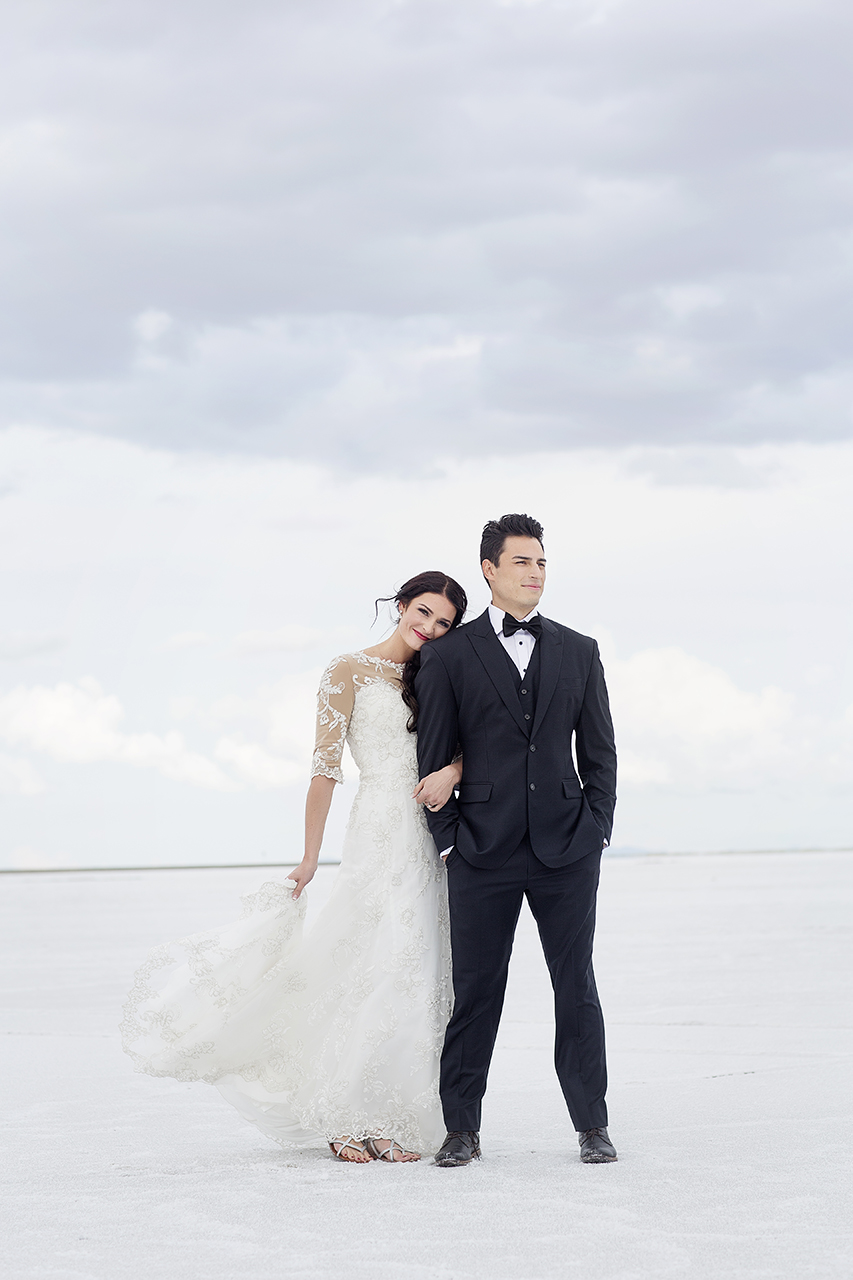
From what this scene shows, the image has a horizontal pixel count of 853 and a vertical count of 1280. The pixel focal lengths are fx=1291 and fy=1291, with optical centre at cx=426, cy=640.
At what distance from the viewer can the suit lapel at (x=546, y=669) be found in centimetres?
423

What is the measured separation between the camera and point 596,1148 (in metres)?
4.19

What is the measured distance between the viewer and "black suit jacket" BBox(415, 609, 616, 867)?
13.7ft

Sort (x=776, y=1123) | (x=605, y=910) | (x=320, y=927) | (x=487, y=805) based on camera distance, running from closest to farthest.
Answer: (x=487, y=805) < (x=320, y=927) < (x=776, y=1123) < (x=605, y=910)

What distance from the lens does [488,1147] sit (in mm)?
4555

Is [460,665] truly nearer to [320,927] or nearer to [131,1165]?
[320,927]

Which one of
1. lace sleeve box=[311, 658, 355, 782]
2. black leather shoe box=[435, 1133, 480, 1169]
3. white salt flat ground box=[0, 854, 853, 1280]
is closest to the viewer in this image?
white salt flat ground box=[0, 854, 853, 1280]

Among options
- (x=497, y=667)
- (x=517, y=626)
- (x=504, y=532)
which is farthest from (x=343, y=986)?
(x=504, y=532)

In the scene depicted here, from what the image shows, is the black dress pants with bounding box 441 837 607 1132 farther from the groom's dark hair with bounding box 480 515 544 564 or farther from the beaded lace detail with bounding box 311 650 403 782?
the groom's dark hair with bounding box 480 515 544 564

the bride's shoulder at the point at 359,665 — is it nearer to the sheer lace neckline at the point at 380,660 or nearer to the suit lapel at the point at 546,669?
the sheer lace neckline at the point at 380,660

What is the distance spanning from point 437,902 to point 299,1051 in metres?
0.71

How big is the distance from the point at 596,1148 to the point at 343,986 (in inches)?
38.9

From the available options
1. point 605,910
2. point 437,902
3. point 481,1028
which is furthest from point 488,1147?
point 605,910

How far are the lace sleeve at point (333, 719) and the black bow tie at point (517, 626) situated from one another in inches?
23.5

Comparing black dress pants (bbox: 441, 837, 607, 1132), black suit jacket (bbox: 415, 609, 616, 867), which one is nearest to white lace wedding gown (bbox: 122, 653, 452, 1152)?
black dress pants (bbox: 441, 837, 607, 1132)
